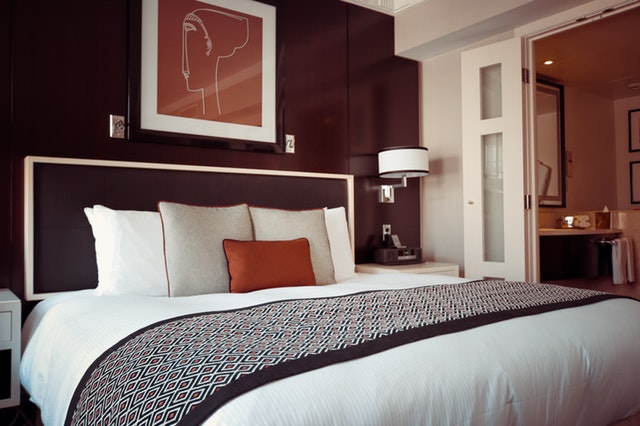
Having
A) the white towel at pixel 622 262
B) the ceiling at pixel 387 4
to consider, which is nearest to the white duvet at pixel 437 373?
the ceiling at pixel 387 4

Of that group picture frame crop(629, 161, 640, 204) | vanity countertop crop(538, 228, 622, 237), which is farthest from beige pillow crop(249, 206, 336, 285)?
picture frame crop(629, 161, 640, 204)

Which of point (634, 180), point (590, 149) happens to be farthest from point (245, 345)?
point (634, 180)

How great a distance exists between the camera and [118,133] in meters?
2.79

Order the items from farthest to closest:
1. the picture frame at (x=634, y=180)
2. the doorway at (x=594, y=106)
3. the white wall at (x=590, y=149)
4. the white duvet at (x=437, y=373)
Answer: the picture frame at (x=634, y=180) → the white wall at (x=590, y=149) → the doorway at (x=594, y=106) → the white duvet at (x=437, y=373)

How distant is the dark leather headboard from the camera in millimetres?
2473

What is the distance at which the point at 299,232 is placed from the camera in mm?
2816

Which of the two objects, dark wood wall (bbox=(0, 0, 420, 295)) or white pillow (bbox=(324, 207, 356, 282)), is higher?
dark wood wall (bbox=(0, 0, 420, 295))

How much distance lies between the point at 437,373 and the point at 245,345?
46 centimetres

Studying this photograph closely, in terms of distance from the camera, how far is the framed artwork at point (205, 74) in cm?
288

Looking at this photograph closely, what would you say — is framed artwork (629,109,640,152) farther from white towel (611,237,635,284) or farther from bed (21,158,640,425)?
bed (21,158,640,425)

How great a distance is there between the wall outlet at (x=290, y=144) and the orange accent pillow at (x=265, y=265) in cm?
106

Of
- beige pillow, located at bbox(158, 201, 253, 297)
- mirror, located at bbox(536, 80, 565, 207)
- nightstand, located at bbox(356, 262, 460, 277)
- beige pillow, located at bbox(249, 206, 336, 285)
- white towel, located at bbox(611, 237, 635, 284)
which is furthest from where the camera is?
mirror, located at bbox(536, 80, 565, 207)

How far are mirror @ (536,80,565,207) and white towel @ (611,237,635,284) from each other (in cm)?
74

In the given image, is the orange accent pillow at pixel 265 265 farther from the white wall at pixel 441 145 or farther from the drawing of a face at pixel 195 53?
the white wall at pixel 441 145
